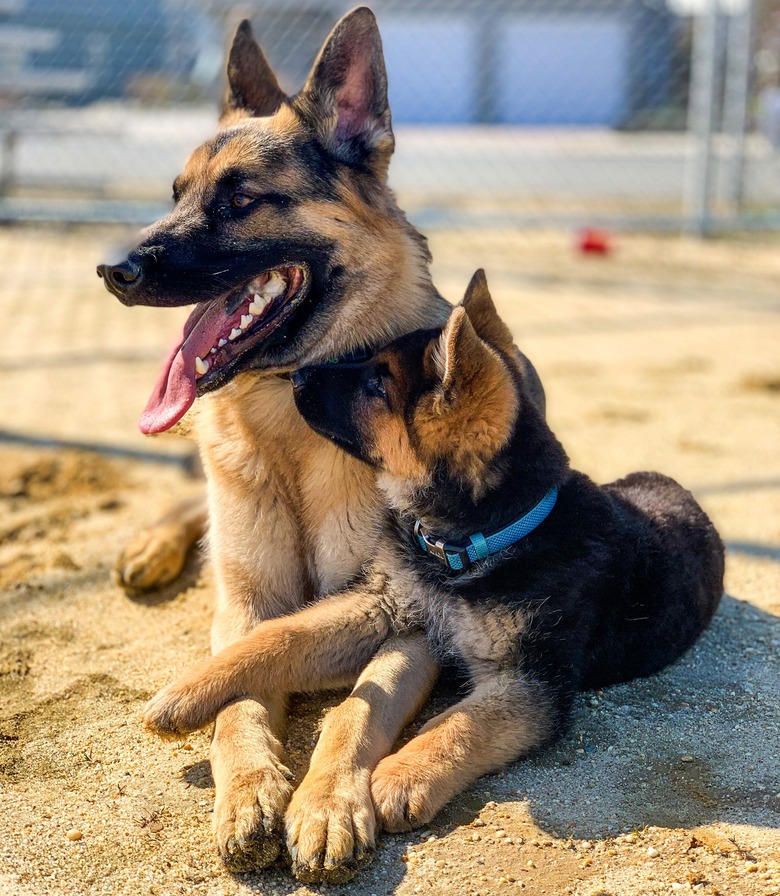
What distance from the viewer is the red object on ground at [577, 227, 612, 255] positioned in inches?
457

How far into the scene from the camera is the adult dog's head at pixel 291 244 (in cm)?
322

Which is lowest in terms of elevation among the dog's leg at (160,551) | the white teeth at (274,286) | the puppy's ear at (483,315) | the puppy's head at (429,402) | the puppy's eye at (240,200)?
the dog's leg at (160,551)

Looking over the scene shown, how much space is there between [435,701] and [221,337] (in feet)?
4.20

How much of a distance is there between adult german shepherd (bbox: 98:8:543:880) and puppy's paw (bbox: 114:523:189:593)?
2.15ft

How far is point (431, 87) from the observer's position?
518 inches

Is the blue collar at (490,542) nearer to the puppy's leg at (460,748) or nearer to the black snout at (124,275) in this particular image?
the puppy's leg at (460,748)

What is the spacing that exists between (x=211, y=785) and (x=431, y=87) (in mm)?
11652

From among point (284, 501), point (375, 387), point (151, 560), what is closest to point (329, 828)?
point (284, 501)

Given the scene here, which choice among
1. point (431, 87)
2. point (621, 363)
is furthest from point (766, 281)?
point (431, 87)

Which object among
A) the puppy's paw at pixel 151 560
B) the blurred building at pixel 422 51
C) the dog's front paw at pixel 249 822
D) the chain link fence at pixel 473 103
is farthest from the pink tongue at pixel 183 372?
the blurred building at pixel 422 51

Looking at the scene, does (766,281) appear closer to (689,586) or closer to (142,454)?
(142,454)

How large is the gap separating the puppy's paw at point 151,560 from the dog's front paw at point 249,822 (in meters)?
1.60

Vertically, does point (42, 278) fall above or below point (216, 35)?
below

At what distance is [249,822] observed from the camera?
8.07ft
